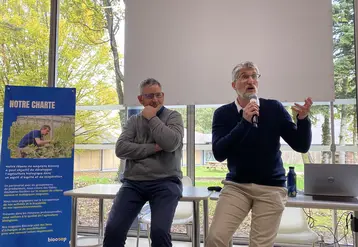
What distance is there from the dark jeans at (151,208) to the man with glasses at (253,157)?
0.98 ft

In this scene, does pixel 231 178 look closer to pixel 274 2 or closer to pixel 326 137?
pixel 326 137

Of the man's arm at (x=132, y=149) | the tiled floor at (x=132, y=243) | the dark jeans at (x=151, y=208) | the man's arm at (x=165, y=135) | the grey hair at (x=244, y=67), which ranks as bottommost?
the tiled floor at (x=132, y=243)

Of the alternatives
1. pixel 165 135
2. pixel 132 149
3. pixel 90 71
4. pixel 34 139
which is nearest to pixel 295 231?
pixel 165 135

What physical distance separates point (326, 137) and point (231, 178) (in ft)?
4.92

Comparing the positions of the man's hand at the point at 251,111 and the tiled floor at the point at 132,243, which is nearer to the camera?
the man's hand at the point at 251,111

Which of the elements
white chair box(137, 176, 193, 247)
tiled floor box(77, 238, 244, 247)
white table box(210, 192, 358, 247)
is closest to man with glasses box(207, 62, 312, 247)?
white table box(210, 192, 358, 247)

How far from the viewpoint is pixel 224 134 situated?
1.88 metres

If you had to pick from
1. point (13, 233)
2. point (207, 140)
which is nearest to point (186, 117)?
point (207, 140)

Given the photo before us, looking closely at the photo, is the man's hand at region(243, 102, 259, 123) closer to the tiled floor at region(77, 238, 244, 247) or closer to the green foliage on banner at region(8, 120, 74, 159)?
the tiled floor at region(77, 238, 244, 247)

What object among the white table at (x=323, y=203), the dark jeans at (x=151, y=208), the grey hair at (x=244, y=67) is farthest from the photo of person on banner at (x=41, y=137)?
the grey hair at (x=244, y=67)

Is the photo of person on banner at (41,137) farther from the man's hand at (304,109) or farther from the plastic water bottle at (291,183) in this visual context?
the man's hand at (304,109)

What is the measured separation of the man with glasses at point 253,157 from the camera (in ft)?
5.41

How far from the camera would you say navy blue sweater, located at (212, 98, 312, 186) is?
5.76 ft

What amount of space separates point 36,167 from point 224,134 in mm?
2003
